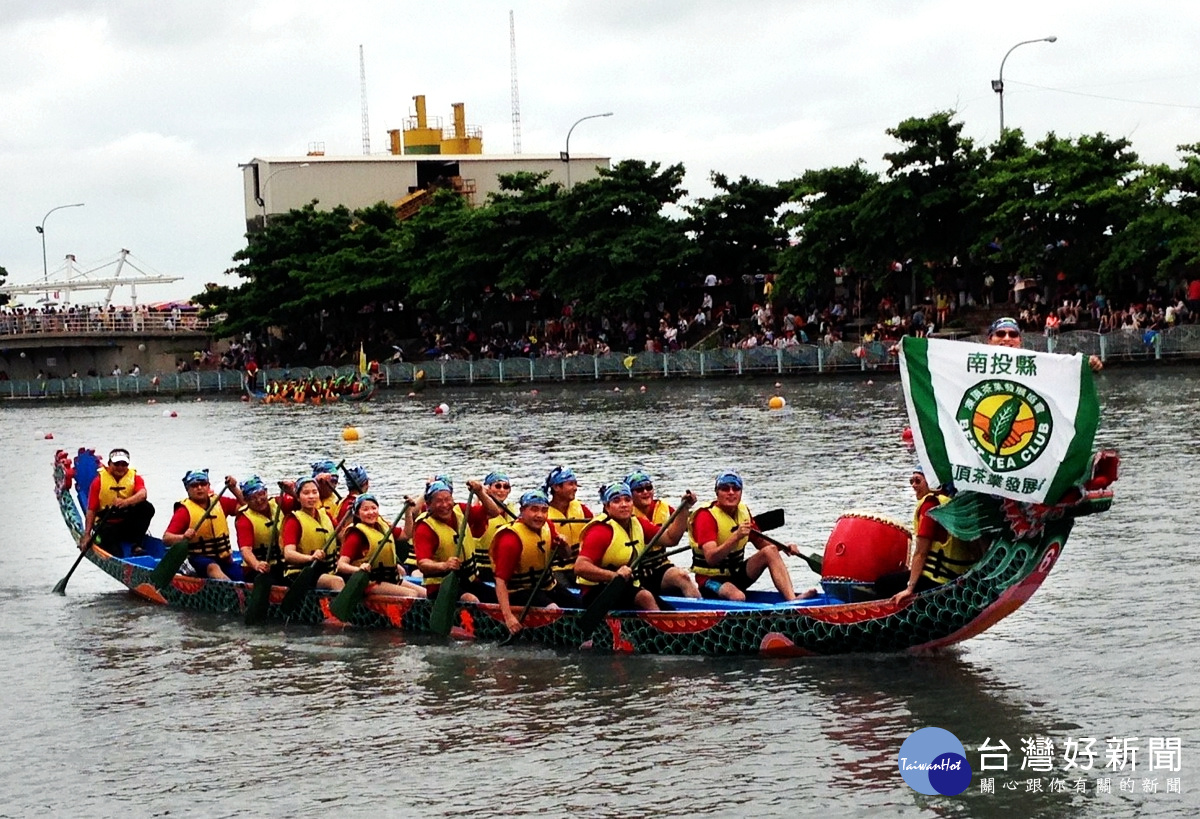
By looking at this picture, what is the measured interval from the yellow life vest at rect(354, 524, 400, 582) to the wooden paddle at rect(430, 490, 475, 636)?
47.3 inches

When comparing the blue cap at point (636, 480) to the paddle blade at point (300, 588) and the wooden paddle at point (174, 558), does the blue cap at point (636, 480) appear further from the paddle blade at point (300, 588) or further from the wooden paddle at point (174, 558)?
the wooden paddle at point (174, 558)

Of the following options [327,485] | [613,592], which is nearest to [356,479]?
[327,485]

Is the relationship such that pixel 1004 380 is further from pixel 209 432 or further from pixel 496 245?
pixel 496 245

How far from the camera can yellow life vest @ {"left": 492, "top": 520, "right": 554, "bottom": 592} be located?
1678cm

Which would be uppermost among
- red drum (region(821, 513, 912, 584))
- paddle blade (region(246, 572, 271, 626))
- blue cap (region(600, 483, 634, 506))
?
blue cap (region(600, 483, 634, 506))

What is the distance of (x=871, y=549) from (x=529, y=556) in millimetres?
3405

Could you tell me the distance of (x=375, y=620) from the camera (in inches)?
730

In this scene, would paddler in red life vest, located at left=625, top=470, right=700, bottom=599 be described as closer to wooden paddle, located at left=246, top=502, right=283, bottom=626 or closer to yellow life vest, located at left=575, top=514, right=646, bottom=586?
yellow life vest, located at left=575, top=514, right=646, bottom=586

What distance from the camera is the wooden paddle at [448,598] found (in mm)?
17234

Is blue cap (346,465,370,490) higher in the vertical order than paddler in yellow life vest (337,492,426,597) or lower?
higher

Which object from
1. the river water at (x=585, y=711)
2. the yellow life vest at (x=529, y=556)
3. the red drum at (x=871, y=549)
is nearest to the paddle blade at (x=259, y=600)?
the river water at (x=585, y=711)

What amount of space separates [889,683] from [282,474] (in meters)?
23.1

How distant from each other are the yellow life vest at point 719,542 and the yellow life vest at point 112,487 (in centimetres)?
900

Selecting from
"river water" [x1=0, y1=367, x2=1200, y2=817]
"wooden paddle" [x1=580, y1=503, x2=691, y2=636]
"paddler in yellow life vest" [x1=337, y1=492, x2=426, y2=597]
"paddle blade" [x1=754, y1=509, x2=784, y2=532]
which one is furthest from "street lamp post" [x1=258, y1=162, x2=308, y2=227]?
"wooden paddle" [x1=580, y1=503, x2=691, y2=636]
